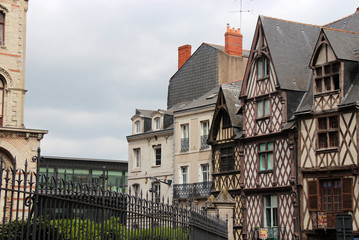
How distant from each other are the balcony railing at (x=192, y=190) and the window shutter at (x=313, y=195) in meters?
8.79

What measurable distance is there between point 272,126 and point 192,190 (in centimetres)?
866

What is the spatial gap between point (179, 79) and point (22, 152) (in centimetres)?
2020

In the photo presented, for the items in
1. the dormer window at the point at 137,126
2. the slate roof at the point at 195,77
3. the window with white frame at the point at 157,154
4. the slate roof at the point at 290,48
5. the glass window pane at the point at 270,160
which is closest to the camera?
the glass window pane at the point at 270,160

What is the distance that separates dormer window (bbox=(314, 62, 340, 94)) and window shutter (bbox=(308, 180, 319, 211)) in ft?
14.3

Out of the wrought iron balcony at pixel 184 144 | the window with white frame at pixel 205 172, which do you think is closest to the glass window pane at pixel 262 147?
the window with white frame at pixel 205 172

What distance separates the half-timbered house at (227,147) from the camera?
35.2m

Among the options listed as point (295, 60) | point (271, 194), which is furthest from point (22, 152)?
point (295, 60)

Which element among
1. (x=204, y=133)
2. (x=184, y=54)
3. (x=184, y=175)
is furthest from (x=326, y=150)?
(x=184, y=54)

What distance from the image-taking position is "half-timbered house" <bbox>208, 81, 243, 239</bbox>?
1387 inches

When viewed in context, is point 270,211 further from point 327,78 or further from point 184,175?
point 184,175

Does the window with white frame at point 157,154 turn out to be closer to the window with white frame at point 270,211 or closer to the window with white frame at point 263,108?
the window with white frame at point 263,108

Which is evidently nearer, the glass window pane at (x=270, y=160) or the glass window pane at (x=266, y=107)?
the glass window pane at (x=270, y=160)

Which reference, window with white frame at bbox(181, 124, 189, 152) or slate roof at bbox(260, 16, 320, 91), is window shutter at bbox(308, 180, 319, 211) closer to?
slate roof at bbox(260, 16, 320, 91)

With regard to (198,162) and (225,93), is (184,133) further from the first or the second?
(225,93)
